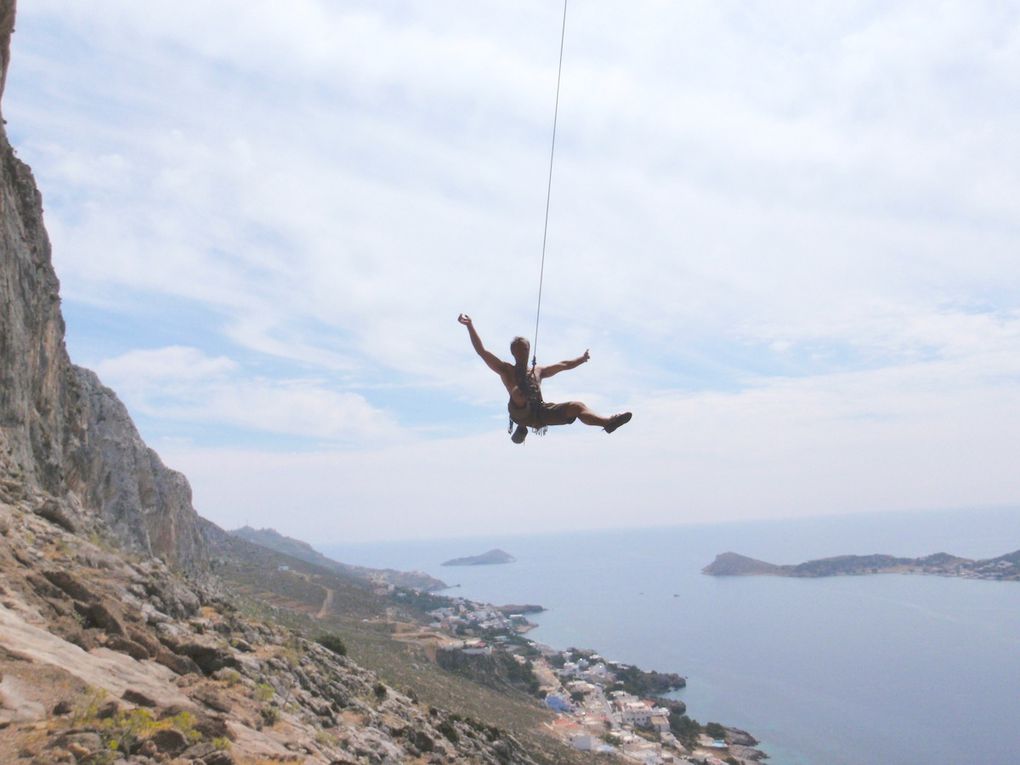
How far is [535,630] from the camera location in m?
97.4

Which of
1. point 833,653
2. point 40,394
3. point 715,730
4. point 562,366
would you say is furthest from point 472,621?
point 562,366

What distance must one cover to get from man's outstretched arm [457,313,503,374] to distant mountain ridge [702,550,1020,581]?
484 ft

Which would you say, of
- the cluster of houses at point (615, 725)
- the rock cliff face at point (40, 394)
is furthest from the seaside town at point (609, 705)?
the rock cliff face at point (40, 394)

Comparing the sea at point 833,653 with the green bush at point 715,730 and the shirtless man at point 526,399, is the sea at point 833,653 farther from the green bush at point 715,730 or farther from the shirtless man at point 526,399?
the shirtless man at point 526,399

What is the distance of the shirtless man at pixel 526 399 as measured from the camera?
791 centimetres

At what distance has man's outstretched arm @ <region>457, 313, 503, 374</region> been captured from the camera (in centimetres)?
827

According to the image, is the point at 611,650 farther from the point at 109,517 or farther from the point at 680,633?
the point at 109,517

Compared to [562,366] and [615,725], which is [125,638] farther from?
[615,725]

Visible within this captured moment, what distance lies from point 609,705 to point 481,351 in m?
48.7

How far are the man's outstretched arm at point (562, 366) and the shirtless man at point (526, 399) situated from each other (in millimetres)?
185

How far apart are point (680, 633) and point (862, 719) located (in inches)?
1546

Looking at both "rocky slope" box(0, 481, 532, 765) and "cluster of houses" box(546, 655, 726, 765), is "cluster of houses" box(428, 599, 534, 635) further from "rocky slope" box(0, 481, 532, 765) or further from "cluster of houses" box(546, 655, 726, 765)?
"rocky slope" box(0, 481, 532, 765)

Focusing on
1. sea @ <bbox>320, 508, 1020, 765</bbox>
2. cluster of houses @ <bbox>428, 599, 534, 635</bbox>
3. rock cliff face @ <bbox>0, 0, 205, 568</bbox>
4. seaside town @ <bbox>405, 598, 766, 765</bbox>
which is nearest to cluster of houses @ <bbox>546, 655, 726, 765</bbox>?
seaside town @ <bbox>405, 598, 766, 765</bbox>

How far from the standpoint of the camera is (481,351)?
8398mm
